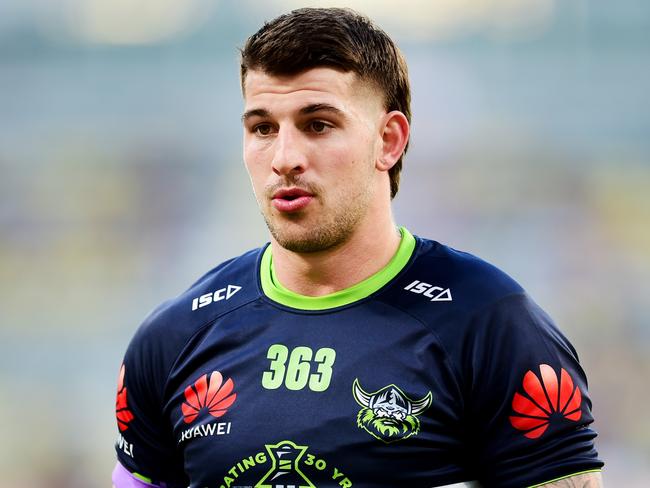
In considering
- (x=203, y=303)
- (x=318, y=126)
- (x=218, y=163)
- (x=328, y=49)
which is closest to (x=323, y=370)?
(x=203, y=303)

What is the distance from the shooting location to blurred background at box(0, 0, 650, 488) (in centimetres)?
759

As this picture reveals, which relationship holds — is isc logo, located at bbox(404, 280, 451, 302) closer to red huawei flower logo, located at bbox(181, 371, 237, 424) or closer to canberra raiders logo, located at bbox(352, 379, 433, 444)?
canberra raiders logo, located at bbox(352, 379, 433, 444)

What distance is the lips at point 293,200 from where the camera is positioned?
236 centimetres

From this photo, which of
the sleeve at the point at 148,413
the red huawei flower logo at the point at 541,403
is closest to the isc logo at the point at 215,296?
the sleeve at the point at 148,413

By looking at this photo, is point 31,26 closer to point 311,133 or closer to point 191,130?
point 191,130

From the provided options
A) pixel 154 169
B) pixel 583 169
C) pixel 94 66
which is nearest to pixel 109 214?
pixel 154 169

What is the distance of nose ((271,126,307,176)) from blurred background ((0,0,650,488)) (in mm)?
5242

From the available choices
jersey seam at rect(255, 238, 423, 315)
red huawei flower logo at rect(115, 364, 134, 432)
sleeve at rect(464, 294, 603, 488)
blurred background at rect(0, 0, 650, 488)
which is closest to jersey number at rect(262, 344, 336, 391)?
jersey seam at rect(255, 238, 423, 315)

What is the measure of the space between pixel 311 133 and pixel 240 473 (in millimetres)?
787

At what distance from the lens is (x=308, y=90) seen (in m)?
2.38

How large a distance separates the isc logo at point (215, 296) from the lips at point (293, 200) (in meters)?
0.34

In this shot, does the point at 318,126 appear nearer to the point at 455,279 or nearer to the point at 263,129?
the point at 263,129

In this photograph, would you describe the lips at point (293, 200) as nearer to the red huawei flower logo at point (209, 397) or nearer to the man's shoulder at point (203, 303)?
the man's shoulder at point (203, 303)

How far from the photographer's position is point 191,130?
28.0ft
